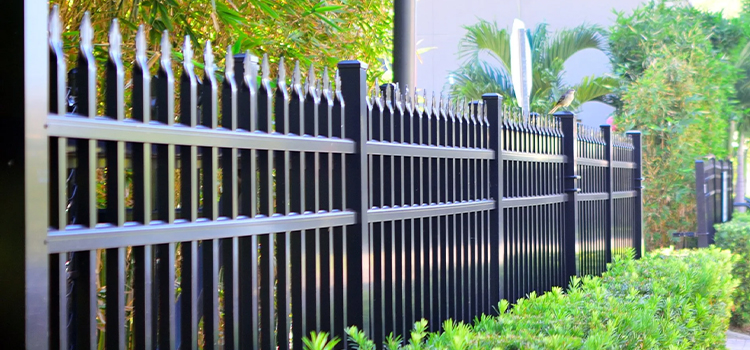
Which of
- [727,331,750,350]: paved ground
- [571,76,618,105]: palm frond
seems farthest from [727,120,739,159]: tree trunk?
[727,331,750,350]: paved ground

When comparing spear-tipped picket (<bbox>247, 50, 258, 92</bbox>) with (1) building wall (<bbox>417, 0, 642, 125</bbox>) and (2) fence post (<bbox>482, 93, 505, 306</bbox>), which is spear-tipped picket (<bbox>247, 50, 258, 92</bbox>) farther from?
(1) building wall (<bbox>417, 0, 642, 125</bbox>)

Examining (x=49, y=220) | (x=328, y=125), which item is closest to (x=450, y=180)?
(x=328, y=125)

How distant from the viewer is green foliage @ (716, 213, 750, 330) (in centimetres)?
951

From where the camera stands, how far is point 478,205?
4.45 meters

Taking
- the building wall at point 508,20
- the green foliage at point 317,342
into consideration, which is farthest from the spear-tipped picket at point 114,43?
the building wall at point 508,20

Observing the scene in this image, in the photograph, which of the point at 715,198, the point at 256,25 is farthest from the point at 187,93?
the point at 715,198

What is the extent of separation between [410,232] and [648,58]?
12.1m

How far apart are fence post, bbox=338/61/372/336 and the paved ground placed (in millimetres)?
6468

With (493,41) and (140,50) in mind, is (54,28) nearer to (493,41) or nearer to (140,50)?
(140,50)

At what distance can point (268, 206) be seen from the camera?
104 inches

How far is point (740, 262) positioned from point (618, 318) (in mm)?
6577

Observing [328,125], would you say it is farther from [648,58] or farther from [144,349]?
[648,58]

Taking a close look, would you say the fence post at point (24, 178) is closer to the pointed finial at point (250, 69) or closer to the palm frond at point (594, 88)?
the pointed finial at point (250, 69)

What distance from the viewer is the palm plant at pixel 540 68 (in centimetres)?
1605
